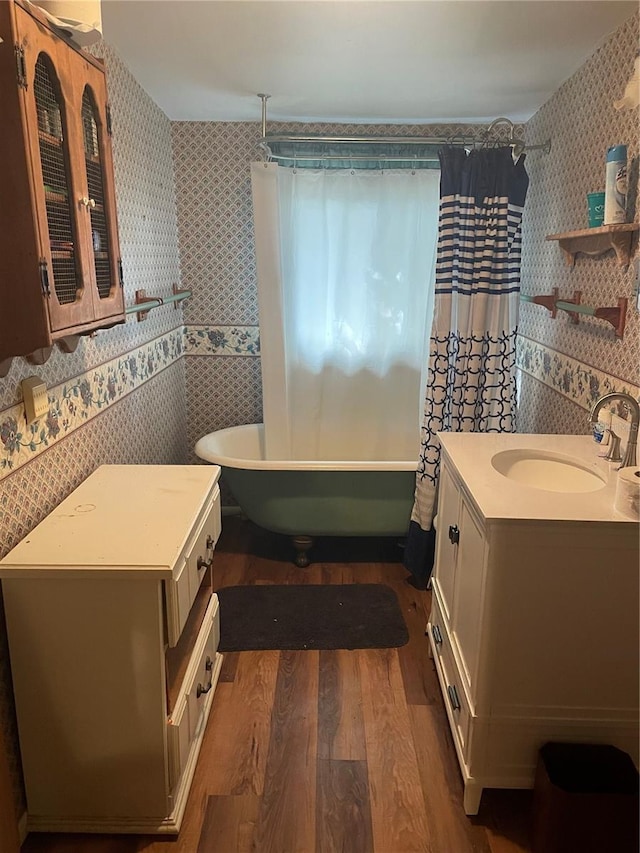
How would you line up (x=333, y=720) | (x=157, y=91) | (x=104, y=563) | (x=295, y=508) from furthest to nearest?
(x=295, y=508), (x=157, y=91), (x=333, y=720), (x=104, y=563)

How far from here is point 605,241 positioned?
211cm

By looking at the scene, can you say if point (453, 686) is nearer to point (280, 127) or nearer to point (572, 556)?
point (572, 556)

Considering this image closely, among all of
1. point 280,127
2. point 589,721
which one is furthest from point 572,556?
A: point 280,127

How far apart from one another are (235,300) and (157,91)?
1077mm

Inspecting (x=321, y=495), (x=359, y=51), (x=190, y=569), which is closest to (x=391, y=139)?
(x=359, y=51)

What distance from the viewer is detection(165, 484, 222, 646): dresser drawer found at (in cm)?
150

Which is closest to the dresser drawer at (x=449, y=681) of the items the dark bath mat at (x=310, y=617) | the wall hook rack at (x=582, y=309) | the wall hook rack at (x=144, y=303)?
the dark bath mat at (x=310, y=617)

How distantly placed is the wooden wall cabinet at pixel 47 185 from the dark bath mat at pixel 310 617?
1.41 m

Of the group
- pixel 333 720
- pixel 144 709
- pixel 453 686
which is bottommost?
pixel 333 720

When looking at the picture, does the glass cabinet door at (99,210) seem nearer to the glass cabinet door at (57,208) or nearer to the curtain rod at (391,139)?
the glass cabinet door at (57,208)

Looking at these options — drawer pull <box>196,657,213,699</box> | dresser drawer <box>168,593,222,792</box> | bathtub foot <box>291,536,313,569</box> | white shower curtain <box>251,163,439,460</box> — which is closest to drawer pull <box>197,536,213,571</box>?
dresser drawer <box>168,593,222,792</box>

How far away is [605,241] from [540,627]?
4.35 feet

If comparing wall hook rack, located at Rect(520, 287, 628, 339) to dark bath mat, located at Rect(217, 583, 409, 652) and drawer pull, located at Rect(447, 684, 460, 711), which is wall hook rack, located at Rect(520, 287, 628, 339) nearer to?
drawer pull, located at Rect(447, 684, 460, 711)

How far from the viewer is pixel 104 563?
145cm
